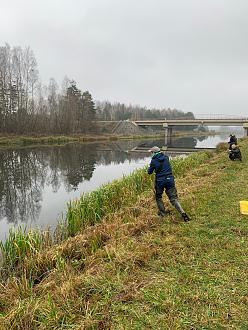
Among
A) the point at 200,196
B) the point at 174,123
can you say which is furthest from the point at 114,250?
the point at 174,123

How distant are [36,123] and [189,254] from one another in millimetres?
54935

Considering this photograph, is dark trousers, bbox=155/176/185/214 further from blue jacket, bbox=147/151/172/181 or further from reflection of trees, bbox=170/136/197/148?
reflection of trees, bbox=170/136/197/148

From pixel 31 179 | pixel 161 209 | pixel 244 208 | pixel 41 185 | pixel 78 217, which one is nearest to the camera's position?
pixel 244 208

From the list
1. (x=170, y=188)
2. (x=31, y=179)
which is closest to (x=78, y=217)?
(x=170, y=188)

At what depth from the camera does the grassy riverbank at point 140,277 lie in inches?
165

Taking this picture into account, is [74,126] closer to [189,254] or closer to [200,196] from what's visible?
[200,196]

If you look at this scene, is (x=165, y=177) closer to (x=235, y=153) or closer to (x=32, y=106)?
(x=235, y=153)

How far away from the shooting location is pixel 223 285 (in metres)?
4.83

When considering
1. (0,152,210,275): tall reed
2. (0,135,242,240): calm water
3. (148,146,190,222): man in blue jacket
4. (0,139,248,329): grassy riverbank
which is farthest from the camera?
A: (0,135,242,240): calm water

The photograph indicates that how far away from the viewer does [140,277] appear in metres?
5.25

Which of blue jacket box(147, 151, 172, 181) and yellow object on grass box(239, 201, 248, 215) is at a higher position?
blue jacket box(147, 151, 172, 181)

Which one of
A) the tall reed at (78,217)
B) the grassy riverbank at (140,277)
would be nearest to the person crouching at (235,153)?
the tall reed at (78,217)

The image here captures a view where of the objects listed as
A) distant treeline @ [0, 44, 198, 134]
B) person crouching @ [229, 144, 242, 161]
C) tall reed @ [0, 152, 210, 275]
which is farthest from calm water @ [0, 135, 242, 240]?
distant treeline @ [0, 44, 198, 134]

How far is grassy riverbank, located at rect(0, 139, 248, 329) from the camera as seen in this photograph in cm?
420
